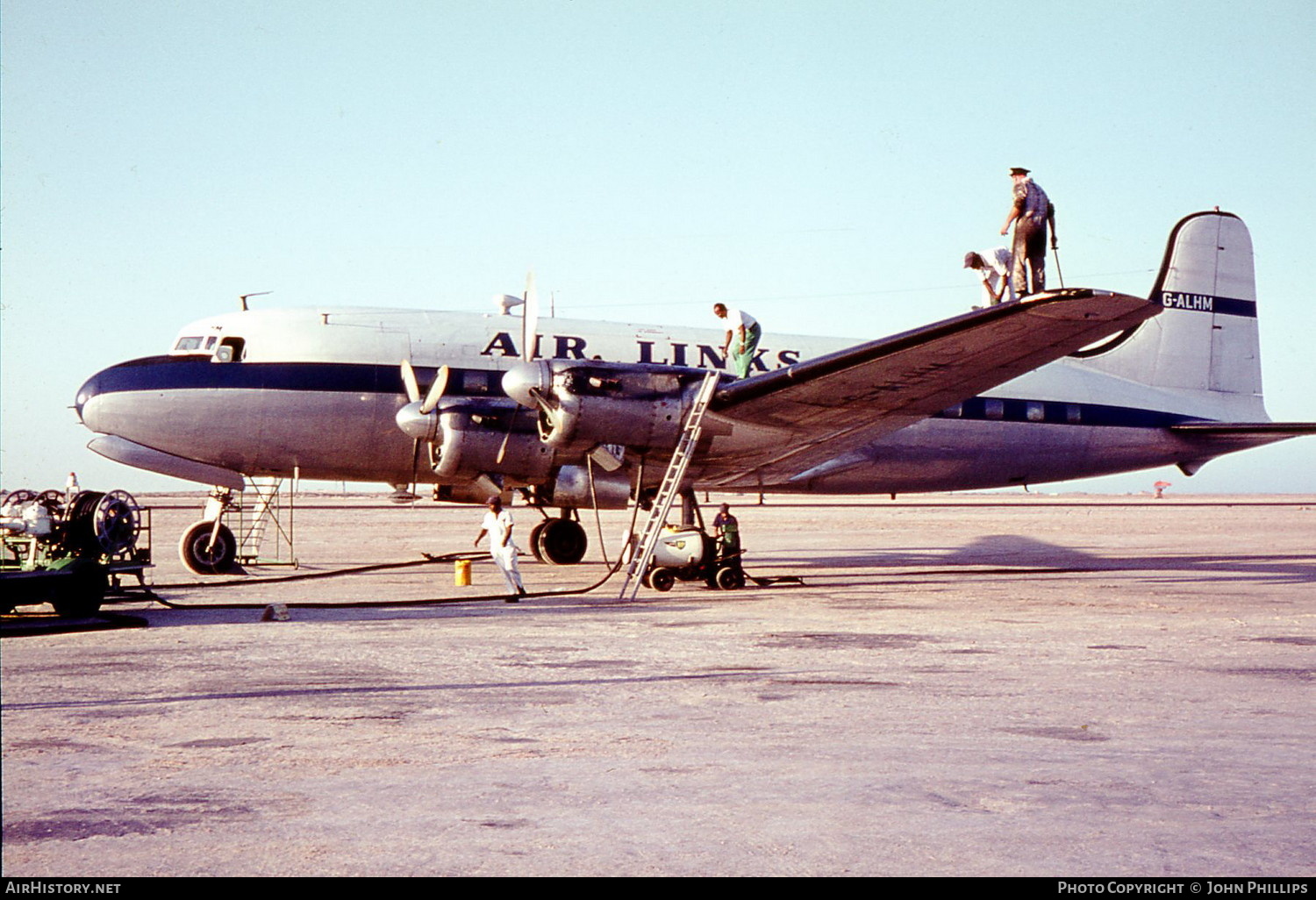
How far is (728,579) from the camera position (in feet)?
50.6

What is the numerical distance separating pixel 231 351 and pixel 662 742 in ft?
49.3

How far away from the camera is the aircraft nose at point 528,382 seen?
1467cm

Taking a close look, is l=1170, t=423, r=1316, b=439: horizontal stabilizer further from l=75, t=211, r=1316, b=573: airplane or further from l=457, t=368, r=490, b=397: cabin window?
l=457, t=368, r=490, b=397: cabin window

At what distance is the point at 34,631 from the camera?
9.88m

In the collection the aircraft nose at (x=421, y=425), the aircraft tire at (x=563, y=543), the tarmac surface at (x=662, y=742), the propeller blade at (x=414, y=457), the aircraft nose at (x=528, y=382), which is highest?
the aircraft nose at (x=528, y=382)

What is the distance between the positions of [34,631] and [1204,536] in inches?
1300

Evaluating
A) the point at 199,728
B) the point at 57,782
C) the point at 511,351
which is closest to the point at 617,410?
the point at 511,351

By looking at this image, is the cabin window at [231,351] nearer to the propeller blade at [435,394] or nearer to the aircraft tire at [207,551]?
the aircraft tire at [207,551]

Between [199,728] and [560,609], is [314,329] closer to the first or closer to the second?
[560,609]

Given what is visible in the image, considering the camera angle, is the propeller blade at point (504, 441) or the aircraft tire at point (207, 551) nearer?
the propeller blade at point (504, 441)

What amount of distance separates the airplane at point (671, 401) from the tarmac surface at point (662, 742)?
11.6ft

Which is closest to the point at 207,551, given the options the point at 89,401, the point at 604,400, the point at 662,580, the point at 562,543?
the point at 89,401

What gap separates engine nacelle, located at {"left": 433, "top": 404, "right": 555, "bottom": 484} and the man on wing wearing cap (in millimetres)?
7624

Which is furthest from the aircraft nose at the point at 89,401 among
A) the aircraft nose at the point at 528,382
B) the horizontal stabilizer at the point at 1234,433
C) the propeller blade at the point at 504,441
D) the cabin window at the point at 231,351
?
the horizontal stabilizer at the point at 1234,433
